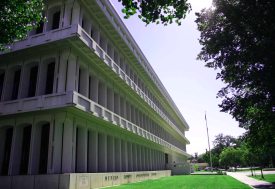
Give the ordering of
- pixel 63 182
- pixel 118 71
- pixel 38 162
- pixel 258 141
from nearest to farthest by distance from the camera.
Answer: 1. pixel 63 182
2. pixel 38 162
3. pixel 258 141
4. pixel 118 71

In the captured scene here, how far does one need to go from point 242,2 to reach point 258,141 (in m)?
13.5

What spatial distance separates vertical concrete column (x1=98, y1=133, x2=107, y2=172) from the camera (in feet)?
90.7

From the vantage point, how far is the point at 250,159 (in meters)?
56.8

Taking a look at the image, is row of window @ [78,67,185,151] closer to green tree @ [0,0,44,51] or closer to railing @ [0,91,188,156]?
railing @ [0,91,188,156]

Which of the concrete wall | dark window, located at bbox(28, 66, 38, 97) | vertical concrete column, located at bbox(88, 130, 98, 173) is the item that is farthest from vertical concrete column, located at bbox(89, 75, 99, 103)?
the concrete wall

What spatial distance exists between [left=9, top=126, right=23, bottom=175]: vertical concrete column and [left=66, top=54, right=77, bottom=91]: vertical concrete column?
5674mm

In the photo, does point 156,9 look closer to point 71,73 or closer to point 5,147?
point 71,73

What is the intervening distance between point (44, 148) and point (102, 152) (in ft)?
23.7

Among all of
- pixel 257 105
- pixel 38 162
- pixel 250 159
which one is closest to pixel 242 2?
pixel 257 105

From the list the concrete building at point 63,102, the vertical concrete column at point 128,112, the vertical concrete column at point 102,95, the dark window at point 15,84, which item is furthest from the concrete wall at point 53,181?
the vertical concrete column at point 128,112

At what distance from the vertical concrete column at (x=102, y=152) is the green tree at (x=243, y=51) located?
12.1 meters

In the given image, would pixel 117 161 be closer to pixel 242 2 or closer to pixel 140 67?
pixel 140 67

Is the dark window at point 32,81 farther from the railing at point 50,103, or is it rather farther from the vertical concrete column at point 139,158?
the vertical concrete column at point 139,158

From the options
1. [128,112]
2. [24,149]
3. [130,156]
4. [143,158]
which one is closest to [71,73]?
[24,149]
